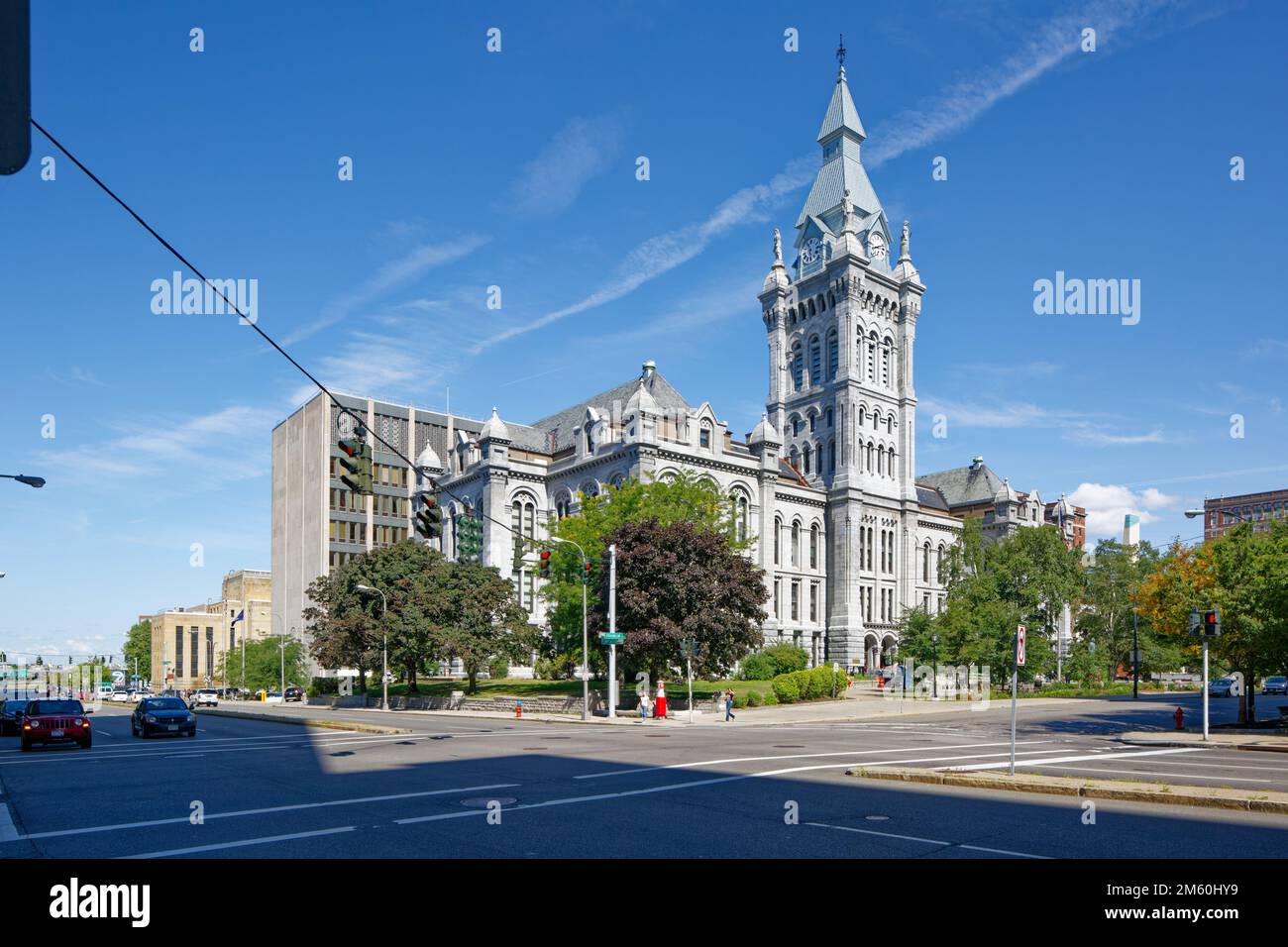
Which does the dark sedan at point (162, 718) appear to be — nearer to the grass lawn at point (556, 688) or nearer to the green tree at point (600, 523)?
the grass lawn at point (556, 688)

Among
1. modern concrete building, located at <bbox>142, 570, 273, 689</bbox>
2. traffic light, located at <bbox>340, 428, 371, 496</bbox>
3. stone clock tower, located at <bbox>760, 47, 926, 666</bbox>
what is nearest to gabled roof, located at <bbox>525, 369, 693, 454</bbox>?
stone clock tower, located at <bbox>760, 47, 926, 666</bbox>

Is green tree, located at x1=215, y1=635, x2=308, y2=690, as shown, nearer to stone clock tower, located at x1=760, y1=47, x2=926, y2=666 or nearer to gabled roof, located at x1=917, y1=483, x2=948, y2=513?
stone clock tower, located at x1=760, y1=47, x2=926, y2=666

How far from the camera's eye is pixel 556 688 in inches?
2164

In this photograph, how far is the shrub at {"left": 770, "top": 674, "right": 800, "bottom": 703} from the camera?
47969 millimetres

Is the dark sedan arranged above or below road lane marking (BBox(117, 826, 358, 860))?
below

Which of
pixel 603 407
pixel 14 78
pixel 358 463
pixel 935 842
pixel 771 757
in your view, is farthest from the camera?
pixel 603 407

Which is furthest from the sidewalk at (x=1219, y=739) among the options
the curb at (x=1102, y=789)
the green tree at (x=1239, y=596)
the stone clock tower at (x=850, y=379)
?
the stone clock tower at (x=850, y=379)

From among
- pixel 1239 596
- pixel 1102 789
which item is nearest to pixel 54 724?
pixel 1102 789

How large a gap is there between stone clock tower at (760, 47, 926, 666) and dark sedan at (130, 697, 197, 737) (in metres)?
58.4

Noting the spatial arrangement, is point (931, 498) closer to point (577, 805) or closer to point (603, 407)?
point (603, 407)

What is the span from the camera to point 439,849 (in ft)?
32.8

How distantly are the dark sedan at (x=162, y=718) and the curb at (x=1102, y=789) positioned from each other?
80.5 ft

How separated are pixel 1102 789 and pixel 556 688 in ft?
143

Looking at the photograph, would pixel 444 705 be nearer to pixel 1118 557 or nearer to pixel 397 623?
pixel 397 623
